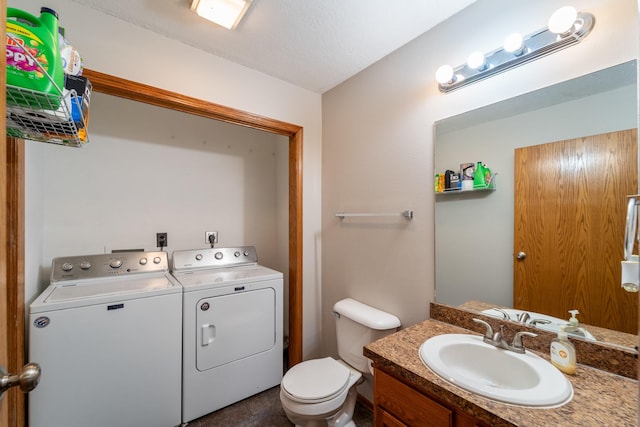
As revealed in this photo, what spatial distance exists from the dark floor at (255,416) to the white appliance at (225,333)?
0.18 feet

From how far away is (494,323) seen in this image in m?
1.21

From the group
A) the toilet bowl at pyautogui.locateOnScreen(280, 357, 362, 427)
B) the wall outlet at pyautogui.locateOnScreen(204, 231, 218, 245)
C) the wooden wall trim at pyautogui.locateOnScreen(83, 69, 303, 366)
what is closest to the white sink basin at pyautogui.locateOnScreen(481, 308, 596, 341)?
the toilet bowl at pyautogui.locateOnScreen(280, 357, 362, 427)

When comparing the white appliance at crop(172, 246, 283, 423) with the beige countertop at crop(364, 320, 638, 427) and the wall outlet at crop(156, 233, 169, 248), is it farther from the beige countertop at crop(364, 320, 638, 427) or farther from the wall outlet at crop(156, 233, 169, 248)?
the beige countertop at crop(364, 320, 638, 427)

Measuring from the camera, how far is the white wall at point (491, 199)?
1021mm

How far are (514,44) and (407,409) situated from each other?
5.24 feet

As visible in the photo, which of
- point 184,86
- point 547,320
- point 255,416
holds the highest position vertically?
point 184,86

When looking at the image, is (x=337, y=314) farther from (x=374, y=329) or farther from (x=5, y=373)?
(x=5, y=373)

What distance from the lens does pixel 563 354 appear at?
950mm

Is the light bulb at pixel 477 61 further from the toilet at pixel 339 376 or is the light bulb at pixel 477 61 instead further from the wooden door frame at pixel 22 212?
the toilet at pixel 339 376

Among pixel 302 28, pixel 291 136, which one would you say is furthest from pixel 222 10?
pixel 291 136

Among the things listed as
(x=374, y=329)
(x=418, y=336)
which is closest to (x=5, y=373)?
(x=418, y=336)

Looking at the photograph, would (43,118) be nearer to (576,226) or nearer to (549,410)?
(549,410)

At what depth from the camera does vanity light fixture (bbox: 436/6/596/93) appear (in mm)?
994

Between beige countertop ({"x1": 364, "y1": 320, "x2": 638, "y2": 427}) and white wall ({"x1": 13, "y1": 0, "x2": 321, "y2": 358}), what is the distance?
129 centimetres
